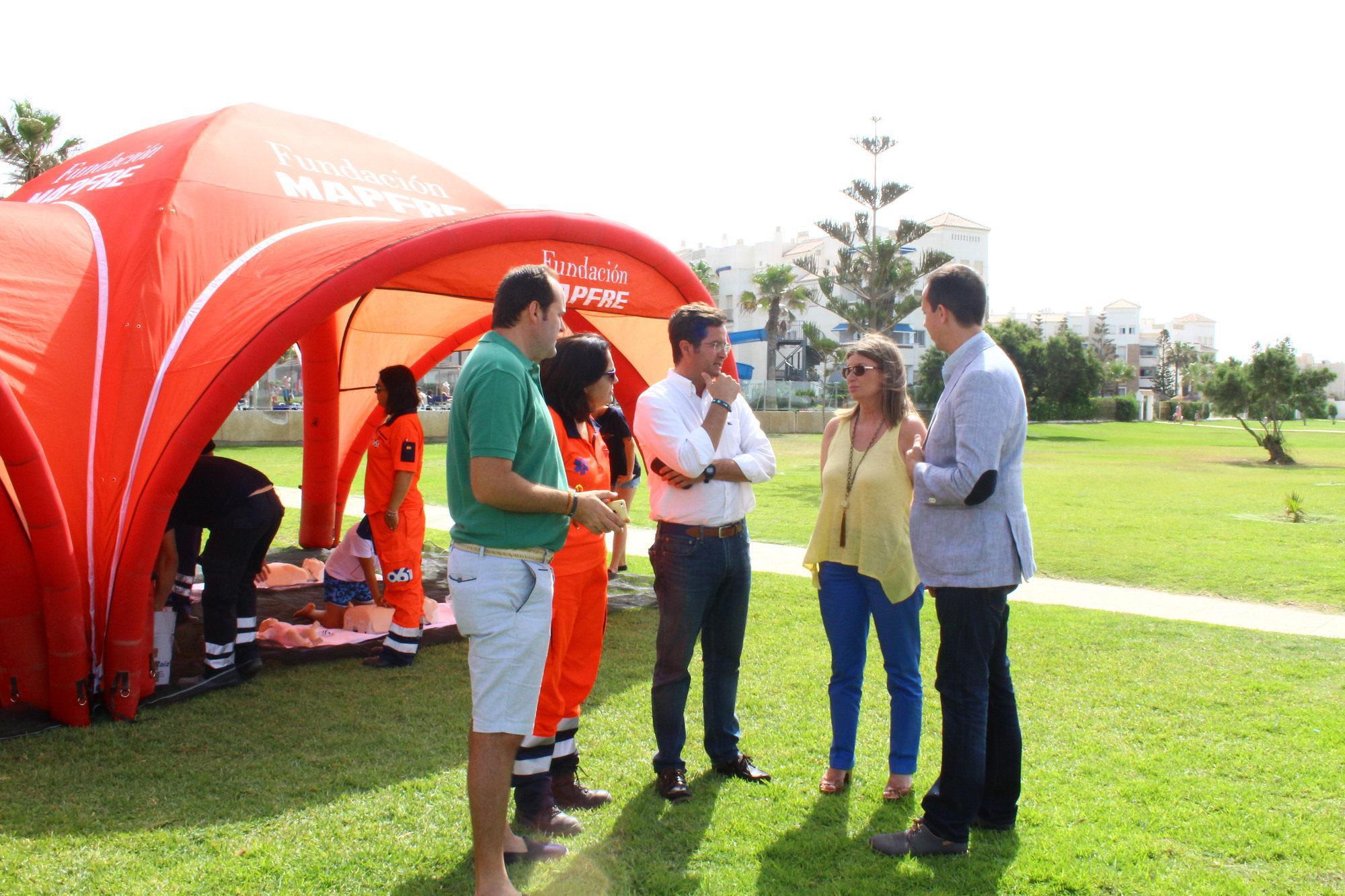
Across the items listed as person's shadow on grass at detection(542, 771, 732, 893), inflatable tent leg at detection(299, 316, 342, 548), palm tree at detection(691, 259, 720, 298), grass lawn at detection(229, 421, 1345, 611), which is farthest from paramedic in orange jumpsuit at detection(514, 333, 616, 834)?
palm tree at detection(691, 259, 720, 298)

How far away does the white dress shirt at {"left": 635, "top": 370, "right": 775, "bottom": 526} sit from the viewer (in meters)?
3.99

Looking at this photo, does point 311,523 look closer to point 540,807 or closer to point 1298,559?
point 540,807

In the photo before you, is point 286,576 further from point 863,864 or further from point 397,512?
point 863,864

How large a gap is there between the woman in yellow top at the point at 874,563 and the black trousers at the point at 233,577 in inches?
127

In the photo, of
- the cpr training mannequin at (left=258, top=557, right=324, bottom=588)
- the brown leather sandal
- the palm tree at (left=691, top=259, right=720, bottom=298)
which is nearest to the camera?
the brown leather sandal

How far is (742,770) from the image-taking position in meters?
4.34

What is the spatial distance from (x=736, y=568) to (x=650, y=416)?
2.35ft

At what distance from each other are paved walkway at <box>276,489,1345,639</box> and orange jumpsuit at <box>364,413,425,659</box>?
36.0 inches

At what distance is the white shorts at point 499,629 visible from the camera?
10.2 feet

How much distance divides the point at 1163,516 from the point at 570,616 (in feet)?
42.5

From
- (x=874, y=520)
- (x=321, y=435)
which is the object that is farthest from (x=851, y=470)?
(x=321, y=435)

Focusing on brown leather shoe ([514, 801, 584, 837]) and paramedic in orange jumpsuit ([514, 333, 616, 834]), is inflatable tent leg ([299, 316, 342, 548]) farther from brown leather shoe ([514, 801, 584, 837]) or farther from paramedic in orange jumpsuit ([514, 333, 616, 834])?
brown leather shoe ([514, 801, 584, 837])

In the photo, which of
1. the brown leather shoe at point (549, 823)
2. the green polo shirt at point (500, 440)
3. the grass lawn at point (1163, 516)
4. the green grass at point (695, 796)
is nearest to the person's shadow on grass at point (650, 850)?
the green grass at point (695, 796)

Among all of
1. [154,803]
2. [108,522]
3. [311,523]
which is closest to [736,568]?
[154,803]
